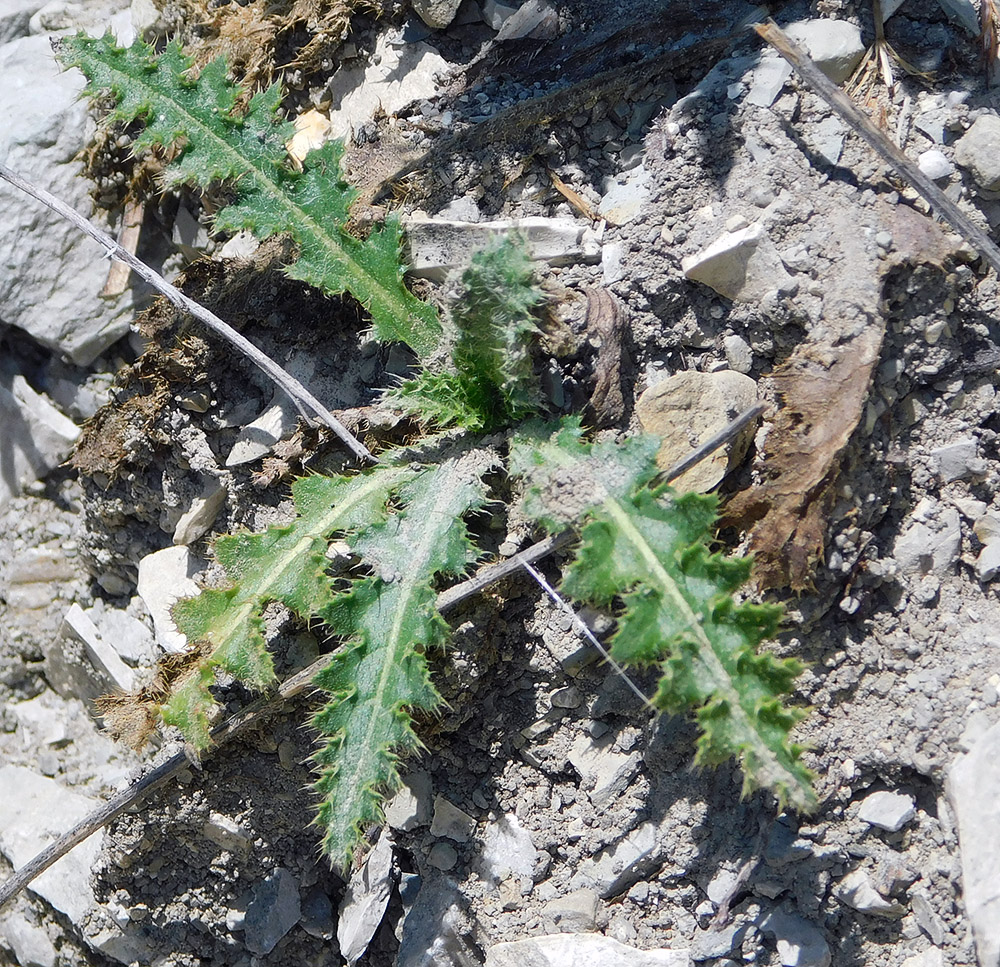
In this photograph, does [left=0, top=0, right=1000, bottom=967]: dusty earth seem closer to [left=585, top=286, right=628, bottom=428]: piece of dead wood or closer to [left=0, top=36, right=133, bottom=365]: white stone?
[left=585, top=286, right=628, bottom=428]: piece of dead wood

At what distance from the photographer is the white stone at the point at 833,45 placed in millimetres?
2535

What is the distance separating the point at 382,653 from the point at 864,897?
1270mm

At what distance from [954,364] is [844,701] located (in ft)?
3.01

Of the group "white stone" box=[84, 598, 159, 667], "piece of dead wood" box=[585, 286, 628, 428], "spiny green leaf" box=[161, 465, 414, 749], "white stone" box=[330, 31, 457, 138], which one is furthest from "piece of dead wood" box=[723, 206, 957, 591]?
"white stone" box=[84, 598, 159, 667]

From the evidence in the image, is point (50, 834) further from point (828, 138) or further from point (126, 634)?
point (828, 138)

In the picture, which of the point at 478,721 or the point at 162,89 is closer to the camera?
the point at 478,721

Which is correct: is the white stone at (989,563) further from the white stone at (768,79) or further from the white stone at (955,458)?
the white stone at (768,79)

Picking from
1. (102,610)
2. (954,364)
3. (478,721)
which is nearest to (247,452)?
(102,610)

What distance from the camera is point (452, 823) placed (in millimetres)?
2496

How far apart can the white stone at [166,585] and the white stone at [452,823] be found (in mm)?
917

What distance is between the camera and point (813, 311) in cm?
237

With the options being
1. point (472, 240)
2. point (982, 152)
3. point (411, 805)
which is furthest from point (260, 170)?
point (982, 152)

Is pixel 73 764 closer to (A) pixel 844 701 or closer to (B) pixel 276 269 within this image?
(B) pixel 276 269

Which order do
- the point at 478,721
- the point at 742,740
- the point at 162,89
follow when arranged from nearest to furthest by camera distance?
the point at 742,740 → the point at 478,721 → the point at 162,89
